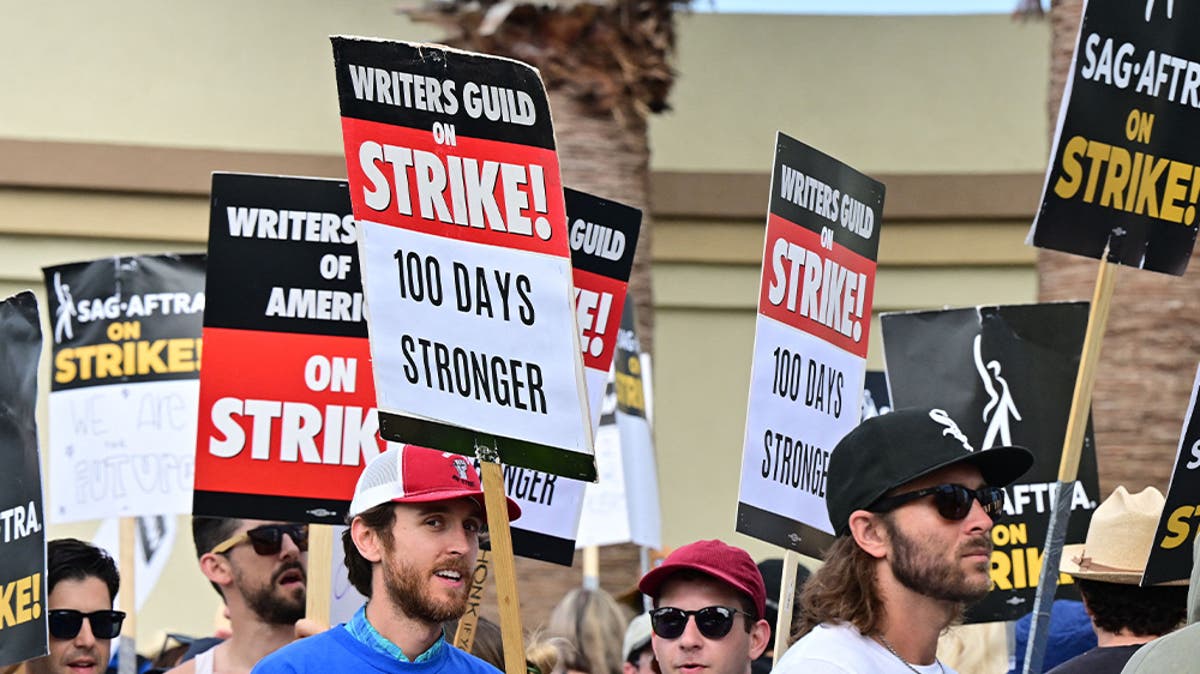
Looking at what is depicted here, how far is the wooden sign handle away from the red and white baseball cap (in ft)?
0.41

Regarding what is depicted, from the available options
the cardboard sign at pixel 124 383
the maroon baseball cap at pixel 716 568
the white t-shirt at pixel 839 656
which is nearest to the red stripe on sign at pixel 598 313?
the maroon baseball cap at pixel 716 568

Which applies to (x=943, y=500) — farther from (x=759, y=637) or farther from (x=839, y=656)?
(x=759, y=637)

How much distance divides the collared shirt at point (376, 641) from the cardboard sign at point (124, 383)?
362 centimetres

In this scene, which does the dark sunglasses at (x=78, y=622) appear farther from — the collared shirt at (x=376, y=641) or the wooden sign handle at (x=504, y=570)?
the wooden sign handle at (x=504, y=570)

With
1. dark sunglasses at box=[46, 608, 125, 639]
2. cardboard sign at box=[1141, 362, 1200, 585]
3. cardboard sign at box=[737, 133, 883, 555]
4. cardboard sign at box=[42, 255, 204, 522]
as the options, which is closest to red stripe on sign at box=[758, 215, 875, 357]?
cardboard sign at box=[737, 133, 883, 555]

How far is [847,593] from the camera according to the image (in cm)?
441

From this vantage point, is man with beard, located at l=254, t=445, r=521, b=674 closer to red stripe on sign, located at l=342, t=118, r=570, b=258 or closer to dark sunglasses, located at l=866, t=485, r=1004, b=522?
red stripe on sign, located at l=342, t=118, r=570, b=258

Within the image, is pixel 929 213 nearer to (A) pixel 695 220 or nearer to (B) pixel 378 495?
(A) pixel 695 220

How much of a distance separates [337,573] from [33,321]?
4.57ft

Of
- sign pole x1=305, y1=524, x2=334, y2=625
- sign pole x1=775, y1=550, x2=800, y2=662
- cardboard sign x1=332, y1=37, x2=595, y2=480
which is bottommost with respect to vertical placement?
sign pole x1=305, y1=524, x2=334, y2=625

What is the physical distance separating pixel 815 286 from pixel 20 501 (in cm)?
240

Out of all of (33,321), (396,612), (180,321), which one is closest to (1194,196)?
(396,612)

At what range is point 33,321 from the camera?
618 cm

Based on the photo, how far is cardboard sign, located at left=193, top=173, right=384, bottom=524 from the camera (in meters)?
6.32
